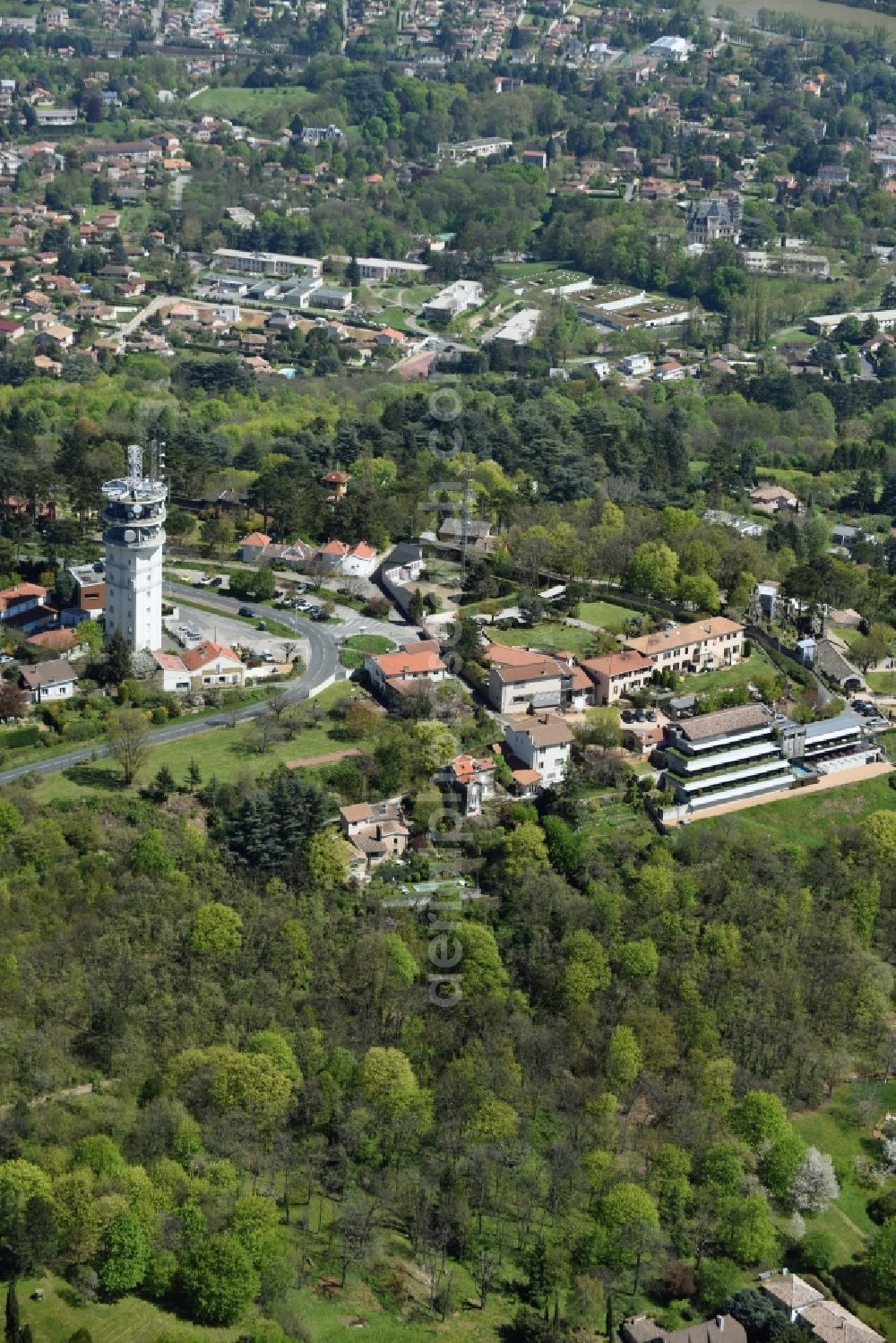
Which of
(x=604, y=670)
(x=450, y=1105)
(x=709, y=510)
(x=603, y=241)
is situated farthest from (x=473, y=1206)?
(x=603, y=241)

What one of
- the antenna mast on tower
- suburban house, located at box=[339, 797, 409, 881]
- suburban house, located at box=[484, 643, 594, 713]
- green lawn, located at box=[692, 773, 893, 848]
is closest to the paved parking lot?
suburban house, located at box=[484, 643, 594, 713]

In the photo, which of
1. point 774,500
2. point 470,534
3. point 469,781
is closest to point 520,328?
point 774,500

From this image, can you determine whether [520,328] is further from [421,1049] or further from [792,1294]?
[792,1294]

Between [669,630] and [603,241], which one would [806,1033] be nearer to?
[669,630]

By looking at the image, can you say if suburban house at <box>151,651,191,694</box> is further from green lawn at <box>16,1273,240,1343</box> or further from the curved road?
green lawn at <box>16,1273,240,1343</box>

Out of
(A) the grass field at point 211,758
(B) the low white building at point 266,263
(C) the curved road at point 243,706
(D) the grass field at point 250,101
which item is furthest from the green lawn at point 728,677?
(D) the grass field at point 250,101

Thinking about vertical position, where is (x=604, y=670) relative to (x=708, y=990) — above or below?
above

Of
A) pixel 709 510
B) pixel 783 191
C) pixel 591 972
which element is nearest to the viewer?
pixel 591 972
